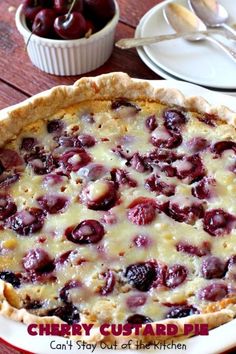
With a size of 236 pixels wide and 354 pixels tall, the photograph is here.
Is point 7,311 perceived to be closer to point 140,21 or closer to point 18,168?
point 18,168

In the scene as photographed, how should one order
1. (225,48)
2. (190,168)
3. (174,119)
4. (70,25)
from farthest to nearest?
(225,48)
(70,25)
(174,119)
(190,168)

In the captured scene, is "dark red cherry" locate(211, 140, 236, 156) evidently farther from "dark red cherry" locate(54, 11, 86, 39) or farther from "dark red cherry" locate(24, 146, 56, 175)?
"dark red cherry" locate(54, 11, 86, 39)

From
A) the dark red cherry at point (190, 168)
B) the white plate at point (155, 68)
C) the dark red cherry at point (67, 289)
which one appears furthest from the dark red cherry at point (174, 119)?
the dark red cherry at point (67, 289)

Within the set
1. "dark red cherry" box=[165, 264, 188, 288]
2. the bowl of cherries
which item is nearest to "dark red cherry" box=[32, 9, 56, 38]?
the bowl of cherries

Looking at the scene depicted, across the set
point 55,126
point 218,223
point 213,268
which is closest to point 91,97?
point 55,126

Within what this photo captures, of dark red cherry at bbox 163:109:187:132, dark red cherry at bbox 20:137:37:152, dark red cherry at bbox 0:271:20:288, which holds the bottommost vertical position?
dark red cherry at bbox 0:271:20:288

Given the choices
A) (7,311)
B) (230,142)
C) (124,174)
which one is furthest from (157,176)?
(7,311)

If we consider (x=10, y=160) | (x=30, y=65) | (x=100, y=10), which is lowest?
(x=30, y=65)

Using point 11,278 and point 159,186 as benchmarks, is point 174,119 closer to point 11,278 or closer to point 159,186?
point 159,186
